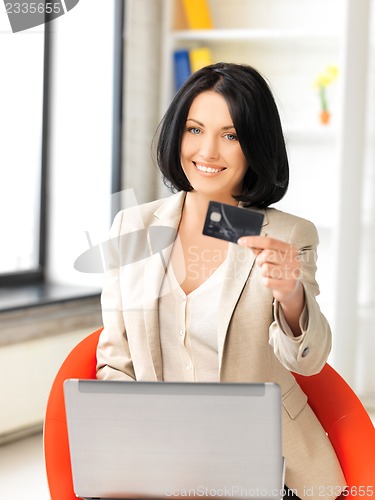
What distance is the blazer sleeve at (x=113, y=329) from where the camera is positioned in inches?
65.6

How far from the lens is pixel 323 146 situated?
4.01 metres

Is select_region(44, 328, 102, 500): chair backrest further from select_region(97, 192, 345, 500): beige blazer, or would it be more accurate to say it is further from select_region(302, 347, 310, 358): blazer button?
select_region(302, 347, 310, 358): blazer button

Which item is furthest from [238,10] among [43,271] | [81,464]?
[81,464]

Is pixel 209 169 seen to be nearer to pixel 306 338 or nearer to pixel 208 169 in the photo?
pixel 208 169

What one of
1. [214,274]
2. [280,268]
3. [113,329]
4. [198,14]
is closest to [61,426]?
[113,329]

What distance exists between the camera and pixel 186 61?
4.00 meters

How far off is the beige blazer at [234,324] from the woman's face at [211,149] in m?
0.13

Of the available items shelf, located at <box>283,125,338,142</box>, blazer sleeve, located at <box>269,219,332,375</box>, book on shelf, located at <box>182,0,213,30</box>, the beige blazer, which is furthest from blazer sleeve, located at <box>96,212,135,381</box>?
book on shelf, located at <box>182,0,213,30</box>

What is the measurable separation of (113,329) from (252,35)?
2.52 metres

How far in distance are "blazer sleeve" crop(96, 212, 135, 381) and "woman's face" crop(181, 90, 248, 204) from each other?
0.77 feet

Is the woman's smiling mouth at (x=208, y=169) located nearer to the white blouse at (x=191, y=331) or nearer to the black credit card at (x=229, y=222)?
the white blouse at (x=191, y=331)

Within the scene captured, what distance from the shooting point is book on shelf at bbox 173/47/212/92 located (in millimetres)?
3969

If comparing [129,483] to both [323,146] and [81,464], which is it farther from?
[323,146]

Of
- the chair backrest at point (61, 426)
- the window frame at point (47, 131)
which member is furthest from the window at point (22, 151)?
the chair backrest at point (61, 426)
